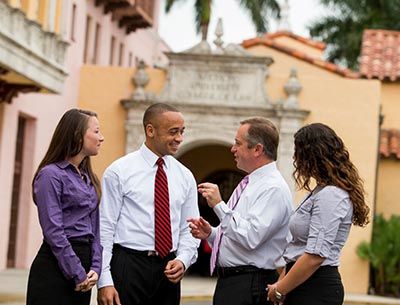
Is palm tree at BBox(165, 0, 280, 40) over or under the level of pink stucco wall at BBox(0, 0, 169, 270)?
over

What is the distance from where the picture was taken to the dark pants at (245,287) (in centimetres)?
741

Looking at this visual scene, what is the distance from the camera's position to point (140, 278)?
24.9 ft

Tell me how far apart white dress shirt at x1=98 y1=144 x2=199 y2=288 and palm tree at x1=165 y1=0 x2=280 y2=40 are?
79.5ft

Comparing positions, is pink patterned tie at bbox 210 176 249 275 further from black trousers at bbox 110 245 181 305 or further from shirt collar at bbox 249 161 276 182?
black trousers at bbox 110 245 181 305

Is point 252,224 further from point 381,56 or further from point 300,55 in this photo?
point 381,56

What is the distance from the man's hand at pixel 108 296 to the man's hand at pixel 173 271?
37 cm

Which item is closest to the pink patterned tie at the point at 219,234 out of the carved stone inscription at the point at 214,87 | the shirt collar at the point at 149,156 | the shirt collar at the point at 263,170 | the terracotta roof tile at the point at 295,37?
the shirt collar at the point at 263,170

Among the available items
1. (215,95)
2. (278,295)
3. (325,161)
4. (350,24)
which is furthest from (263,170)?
(350,24)

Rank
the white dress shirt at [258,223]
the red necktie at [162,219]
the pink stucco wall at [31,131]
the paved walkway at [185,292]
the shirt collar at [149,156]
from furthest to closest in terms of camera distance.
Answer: the pink stucco wall at [31,131] → the paved walkway at [185,292] → the shirt collar at [149,156] → the red necktie at [162,219] → the white dress shirt at [258,223]

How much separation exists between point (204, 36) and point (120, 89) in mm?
5948

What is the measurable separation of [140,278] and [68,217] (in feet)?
2.32

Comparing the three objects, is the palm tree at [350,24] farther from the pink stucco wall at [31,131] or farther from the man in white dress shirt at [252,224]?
the man in white dress shirt at [252,224]

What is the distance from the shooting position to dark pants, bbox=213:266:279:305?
24.3ft

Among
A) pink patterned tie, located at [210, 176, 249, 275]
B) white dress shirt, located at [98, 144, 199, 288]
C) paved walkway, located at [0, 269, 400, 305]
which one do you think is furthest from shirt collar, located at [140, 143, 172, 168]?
paved walkway, located at [0, 269, 400, 305]
